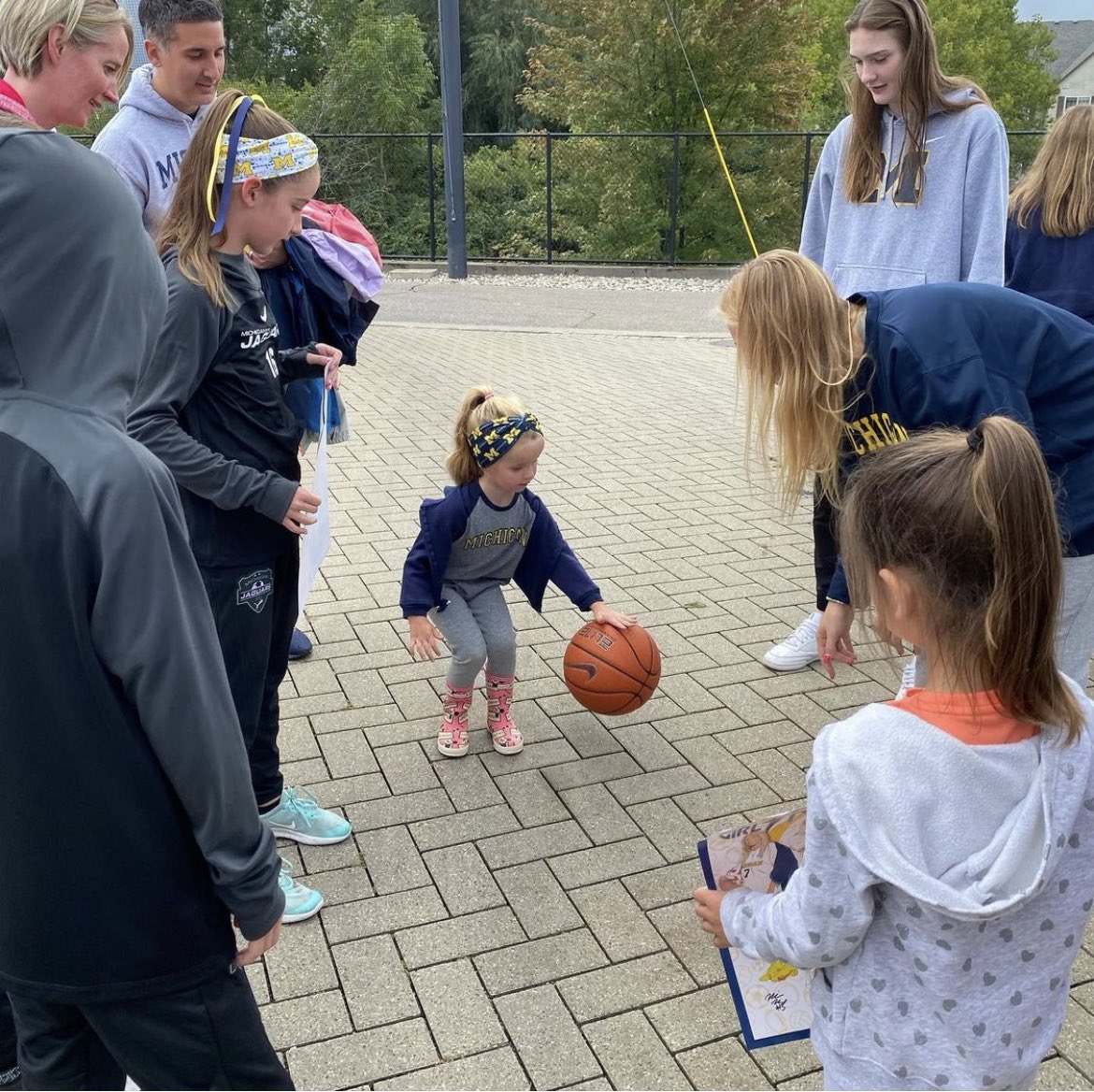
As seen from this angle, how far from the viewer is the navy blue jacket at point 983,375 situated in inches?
102

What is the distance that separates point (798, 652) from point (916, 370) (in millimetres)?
2152

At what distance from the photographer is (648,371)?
434 inches

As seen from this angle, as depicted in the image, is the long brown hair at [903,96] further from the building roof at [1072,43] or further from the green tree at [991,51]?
the building roof at [1072,43]

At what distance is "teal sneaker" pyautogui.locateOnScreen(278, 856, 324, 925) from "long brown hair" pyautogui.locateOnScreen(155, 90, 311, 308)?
160 centimetres

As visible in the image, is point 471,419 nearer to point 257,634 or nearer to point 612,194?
point 257,634

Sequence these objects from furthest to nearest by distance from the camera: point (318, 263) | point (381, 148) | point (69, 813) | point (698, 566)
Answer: point (381, 148), point (698, 566), point (318, 263), point (69, 813)

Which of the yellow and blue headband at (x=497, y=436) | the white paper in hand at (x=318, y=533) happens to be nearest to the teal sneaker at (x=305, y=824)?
the white paper in hand at (x=318, y=533)

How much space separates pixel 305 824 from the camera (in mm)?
3436

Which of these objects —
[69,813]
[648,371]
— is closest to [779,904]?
[69,813]

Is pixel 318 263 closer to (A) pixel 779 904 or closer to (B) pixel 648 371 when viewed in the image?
(A) pixel 779 904

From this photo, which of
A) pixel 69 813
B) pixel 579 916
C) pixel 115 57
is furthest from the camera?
pixel 579 916

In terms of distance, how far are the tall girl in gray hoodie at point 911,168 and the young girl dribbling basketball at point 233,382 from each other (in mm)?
1663

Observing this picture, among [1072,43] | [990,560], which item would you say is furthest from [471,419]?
[1072,43]

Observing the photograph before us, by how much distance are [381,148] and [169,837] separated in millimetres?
24578
